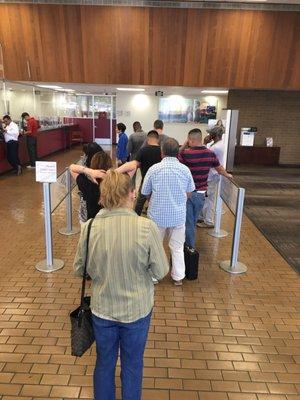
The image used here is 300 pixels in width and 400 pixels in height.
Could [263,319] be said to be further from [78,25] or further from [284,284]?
[78,25]

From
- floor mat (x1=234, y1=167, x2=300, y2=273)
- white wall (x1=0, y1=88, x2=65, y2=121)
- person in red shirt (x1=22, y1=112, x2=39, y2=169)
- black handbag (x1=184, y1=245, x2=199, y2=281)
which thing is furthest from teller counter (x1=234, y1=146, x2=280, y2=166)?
black handbag (x1=184, y1=245, x2=199, y2=281)

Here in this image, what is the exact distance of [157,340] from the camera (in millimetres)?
2848

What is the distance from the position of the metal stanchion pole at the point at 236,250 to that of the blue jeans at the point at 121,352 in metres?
2.27

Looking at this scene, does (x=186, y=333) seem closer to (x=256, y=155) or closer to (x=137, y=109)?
(x=256, y=155)

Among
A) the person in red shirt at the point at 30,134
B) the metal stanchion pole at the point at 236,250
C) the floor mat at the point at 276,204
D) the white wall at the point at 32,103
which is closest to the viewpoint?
the metal stanchion pole at the point at 236,250

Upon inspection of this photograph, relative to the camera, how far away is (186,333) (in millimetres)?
2959

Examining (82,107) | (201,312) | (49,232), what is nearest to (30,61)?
(49,232)

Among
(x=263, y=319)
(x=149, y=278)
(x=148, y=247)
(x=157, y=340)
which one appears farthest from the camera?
(x=263, y=319)

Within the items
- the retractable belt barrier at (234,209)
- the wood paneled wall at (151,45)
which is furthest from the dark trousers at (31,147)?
the retractable belt barrier at (234,209)

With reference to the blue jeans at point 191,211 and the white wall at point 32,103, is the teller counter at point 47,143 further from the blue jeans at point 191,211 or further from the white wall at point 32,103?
the blue jeans at point 191,211

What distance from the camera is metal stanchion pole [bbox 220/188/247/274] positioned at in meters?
3.83

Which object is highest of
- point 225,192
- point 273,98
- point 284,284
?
point 273,98

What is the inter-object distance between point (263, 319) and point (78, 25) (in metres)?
7.08

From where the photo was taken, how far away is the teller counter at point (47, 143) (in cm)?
906
